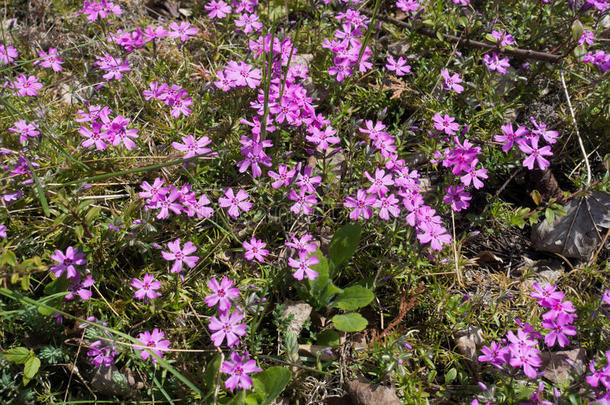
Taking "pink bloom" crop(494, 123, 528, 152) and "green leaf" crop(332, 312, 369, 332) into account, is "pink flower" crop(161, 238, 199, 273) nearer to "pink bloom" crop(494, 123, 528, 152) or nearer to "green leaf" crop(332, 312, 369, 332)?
"green leaf" crop(332, 312, 369, 332)

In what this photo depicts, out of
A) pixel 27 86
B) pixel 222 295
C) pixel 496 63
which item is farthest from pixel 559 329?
pixel 27 86

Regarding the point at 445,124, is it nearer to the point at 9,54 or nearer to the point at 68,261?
the point at 68,261

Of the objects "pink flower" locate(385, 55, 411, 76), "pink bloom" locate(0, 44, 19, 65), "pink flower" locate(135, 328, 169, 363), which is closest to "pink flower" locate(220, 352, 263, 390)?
"pink flower" locate(135, 328, 169, 363)

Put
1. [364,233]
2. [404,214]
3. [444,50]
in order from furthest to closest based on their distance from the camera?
1. [444,50]
2. [364,233]
3. [404,214]

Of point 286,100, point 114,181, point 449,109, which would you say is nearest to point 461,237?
point 449,109

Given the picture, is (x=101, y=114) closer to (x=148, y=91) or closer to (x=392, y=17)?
(x=148, y=91)

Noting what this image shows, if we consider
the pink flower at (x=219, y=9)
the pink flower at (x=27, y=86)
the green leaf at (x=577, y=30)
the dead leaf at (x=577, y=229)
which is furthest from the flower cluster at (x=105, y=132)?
the green leaf at (x=577, y=30)

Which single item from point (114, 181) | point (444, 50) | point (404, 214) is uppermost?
point (444, 50)
